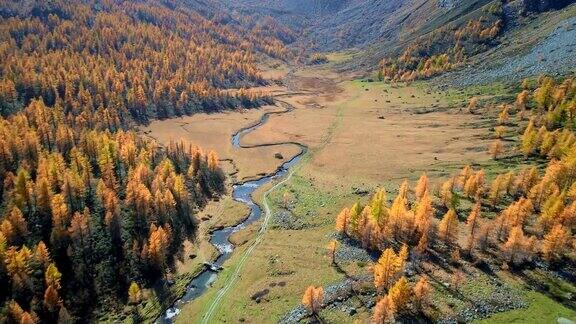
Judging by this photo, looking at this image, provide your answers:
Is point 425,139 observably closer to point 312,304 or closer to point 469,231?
point 469,231

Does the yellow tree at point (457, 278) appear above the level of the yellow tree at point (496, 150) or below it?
→ below

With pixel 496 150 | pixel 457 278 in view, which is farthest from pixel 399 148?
pixel 457 278

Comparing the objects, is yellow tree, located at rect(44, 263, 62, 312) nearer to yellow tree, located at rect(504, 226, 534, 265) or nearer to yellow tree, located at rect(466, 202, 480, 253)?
yellow tree, located at rect(466, 202, 480, 253)

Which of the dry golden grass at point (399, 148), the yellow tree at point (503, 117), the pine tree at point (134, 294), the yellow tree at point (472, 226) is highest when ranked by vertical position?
the yellow tree at point (503, 117)

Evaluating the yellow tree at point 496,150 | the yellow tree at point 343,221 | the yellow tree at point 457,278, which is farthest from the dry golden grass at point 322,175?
the yellow tree at point 457,278

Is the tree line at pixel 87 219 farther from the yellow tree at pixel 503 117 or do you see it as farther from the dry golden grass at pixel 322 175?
the yellow tree at pixel 503 117

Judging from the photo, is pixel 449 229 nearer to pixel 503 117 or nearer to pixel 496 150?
pixel 496 150

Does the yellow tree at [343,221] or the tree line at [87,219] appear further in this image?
the yellow tree at [343,221]
